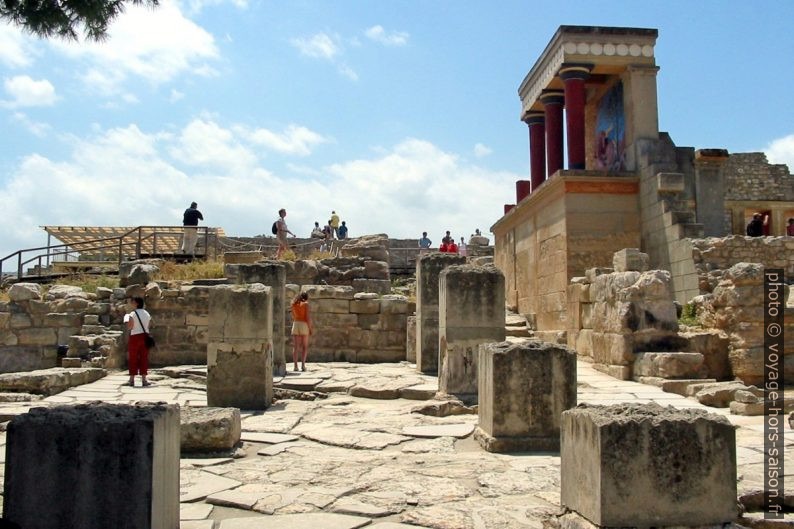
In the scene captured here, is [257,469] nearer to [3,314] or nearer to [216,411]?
[216,411]

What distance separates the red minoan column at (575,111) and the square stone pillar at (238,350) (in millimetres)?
9964

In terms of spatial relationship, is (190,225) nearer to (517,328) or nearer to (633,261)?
(517,328)

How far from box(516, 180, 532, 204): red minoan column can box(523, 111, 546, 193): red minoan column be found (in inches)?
32.0

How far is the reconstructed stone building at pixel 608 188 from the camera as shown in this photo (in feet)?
46.1

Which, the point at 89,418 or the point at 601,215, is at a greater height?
the point at 601,215

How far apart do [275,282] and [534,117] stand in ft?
38.7

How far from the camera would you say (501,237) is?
66.7 ft

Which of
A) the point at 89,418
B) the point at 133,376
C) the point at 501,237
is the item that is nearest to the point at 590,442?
the point at 89,418

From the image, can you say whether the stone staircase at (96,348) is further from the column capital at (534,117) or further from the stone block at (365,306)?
the column capital at (534,117)

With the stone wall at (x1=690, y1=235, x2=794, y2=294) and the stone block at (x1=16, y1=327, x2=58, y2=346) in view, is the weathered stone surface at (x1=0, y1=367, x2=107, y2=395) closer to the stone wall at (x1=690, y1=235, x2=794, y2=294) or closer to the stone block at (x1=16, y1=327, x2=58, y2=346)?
the stone block at (x1=16, y1=327, x2=58, y2=346)

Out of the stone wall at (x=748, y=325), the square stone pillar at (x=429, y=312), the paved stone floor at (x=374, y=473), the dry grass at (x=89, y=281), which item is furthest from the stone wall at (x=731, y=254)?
the dry grass at (x=89, y=281)

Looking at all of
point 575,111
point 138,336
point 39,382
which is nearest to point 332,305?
point 138,336

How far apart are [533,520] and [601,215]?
38.7 feet

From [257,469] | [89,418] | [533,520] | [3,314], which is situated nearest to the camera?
[89,418]
